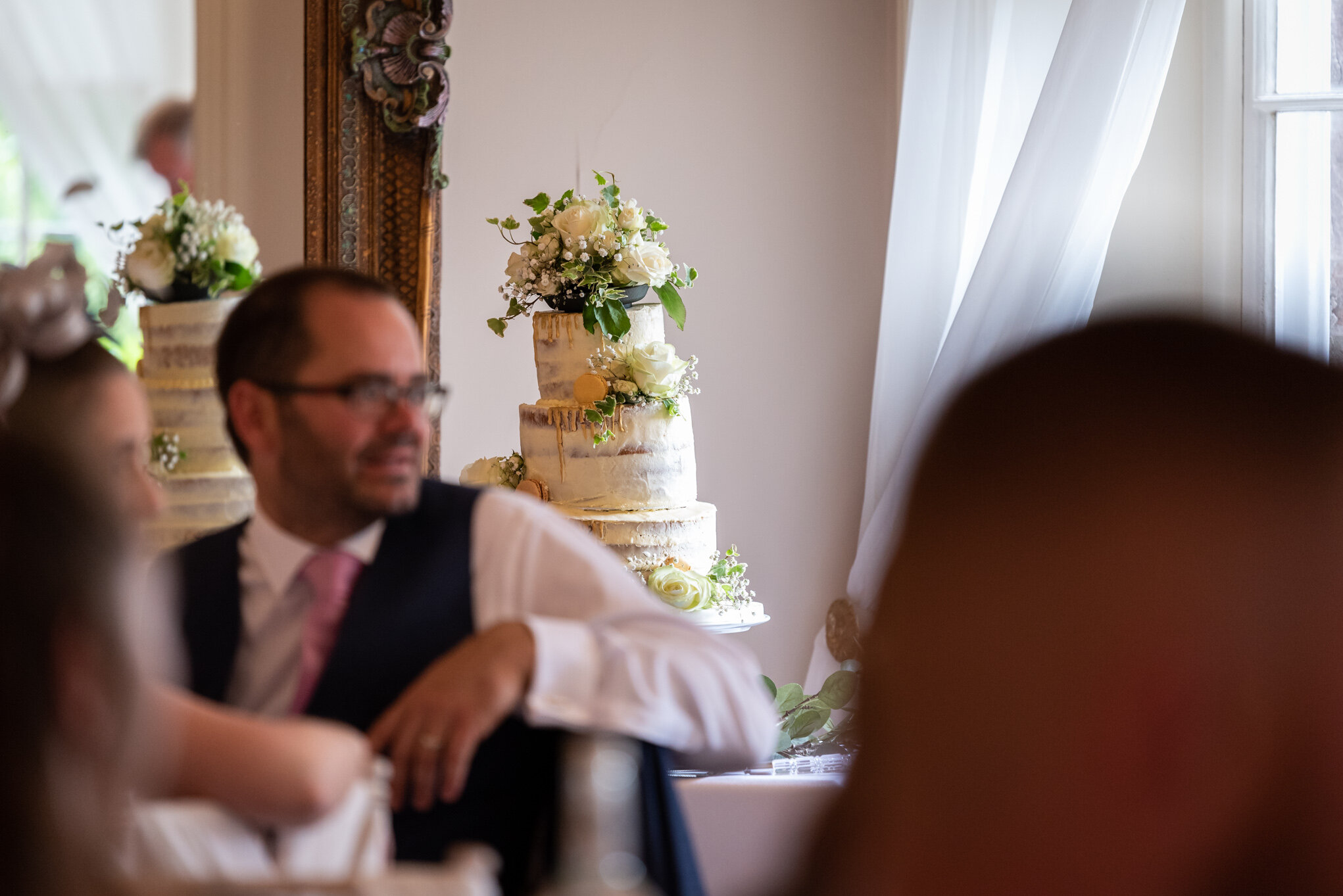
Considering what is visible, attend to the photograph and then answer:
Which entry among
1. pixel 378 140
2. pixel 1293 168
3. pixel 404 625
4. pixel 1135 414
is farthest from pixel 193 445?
pixel 1293 168

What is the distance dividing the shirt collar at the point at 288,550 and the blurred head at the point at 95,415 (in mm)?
66

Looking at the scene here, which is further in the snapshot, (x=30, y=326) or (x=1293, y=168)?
(x=1293, y=168)

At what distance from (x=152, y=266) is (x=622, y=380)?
3.58ft

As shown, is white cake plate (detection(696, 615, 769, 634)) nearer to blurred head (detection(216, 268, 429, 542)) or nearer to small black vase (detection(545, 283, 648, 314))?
small black vase (detection(545, 283, 648, 314))

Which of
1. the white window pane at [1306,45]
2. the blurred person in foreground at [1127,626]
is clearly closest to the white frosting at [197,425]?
the blurred person in foreground at [1127,626]

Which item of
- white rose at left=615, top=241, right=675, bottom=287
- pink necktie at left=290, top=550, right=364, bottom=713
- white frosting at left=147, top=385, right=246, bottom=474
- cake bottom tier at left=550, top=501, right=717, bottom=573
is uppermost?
white rose at left=615, top=241, right=675, bottom=287

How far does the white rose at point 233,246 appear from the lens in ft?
3.76

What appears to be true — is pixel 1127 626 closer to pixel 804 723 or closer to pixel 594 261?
pixel 804 723

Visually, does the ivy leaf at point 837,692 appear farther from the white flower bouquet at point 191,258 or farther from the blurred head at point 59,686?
the blurred head at point 59,686

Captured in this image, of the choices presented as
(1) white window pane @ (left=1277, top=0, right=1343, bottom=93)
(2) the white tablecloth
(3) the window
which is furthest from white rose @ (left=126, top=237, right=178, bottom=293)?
(1) white window pane @ (left=1277, top=0, right=1343, bottom=93)

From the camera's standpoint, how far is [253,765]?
22.2 inches

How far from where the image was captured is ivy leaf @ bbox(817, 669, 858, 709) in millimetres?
1817

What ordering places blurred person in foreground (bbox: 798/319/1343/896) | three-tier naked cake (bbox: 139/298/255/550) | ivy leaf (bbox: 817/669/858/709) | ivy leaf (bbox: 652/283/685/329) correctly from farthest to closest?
ivy leaf (bbox: 652/283/685/329)
ivy leaf (bbox: 817/669/858/709)
three-tier naked cake (bbox: 139/298/255/550)
blurred person in foreground (bbox: 798/319/1343/896)

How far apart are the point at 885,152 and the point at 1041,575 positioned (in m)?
2.73
